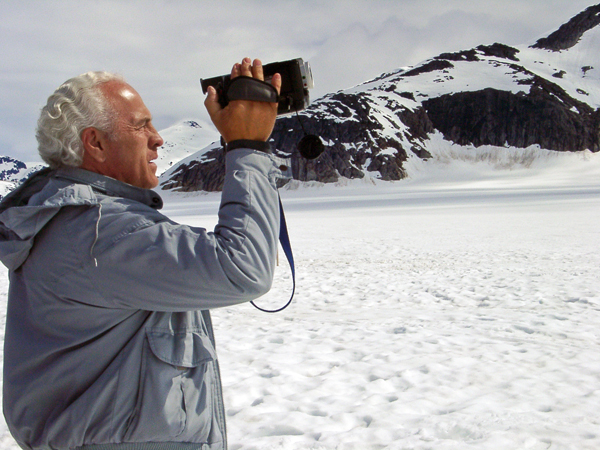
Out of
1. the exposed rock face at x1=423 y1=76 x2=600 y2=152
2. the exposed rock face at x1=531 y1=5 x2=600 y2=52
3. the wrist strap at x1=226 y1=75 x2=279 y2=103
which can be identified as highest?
the exposed rock face at x1=531 y1=5 x2=600 y2=52

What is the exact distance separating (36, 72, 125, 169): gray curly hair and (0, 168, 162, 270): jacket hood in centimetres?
6

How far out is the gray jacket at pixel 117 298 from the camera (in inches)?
48.2

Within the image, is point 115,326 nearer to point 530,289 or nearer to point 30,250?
point 30,250

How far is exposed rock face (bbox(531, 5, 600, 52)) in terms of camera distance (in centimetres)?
13225

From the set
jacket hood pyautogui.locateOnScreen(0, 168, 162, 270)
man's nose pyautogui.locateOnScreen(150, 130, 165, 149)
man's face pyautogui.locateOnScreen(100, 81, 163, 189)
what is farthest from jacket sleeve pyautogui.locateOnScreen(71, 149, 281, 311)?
man's nose pyautogui.locateOnScreen(150, 130, 165, 149)

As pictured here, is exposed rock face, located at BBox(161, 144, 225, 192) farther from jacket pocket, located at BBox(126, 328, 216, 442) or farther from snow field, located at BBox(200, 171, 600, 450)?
jacket pocket, located at BBox(126, 328, 216, 442)

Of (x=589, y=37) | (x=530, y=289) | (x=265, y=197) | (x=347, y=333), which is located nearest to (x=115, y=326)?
(x=265, y=197)

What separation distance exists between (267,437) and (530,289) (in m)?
5.87

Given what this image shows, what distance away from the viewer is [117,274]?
1213mm

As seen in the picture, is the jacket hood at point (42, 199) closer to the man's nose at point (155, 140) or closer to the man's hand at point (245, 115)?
the man's nose at point (155, 140)

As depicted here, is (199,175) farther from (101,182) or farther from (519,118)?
(101,182)

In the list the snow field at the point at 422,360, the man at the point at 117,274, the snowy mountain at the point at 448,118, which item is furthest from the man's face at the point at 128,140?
the snowy mountain at the point at 448,118

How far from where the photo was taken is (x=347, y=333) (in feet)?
18.5

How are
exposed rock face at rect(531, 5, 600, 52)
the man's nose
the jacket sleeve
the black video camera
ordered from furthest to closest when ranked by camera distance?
exposed rock face at rect(531, 5, 600, 52), the black video camera, the man's nose, the jacket sleeve
